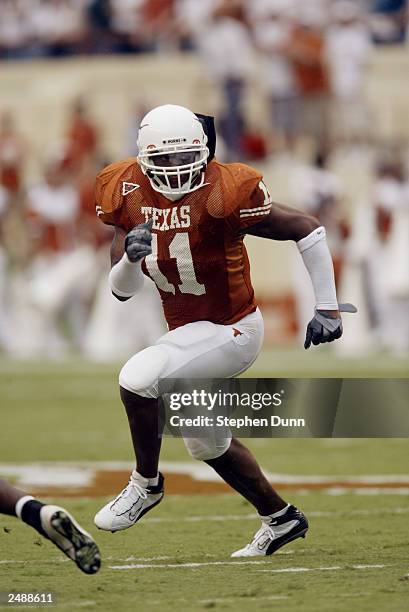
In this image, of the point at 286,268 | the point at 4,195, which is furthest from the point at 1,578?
the point at 4,195

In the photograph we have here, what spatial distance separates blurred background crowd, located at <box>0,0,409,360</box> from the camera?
44.3 ft

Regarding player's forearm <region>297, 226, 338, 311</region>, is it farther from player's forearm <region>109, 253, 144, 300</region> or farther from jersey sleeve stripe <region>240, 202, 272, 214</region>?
player's forearm <region>109, 253, 144, 300</region>

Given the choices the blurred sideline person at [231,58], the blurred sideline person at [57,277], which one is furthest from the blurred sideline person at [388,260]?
the blurred sideline person at [57,277]

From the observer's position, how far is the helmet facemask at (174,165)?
5035 millimetres

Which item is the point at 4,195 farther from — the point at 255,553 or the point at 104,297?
the point at 255,553

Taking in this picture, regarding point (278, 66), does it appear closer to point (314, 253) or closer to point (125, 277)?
point (314, 253)

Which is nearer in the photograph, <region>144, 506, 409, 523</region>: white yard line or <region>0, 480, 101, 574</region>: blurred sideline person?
<region>0, 480, 101, 574</region>: blurred sideline person

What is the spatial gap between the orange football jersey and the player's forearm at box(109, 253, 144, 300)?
0.56 ft

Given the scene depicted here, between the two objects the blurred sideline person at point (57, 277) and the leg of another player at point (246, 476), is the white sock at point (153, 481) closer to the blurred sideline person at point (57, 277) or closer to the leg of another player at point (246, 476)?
the leg of another player at point (246, 476)

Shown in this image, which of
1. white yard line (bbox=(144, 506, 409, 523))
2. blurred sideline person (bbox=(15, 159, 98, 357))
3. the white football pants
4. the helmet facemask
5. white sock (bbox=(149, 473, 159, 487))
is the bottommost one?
blurred sideline person (bbox=(15, 159, 98, 357))

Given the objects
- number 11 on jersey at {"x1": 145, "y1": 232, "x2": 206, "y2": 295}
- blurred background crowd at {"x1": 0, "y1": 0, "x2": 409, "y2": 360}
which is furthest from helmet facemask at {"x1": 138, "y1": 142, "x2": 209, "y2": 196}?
blurred background crowd at {"x1": 0, "y1": 0, "x2": 409, "y2": 360}

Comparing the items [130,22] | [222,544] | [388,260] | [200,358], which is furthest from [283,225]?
[130,22]

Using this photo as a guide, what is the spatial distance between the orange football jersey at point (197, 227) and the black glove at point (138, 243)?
0.31 metres

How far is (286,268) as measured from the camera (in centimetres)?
1409
